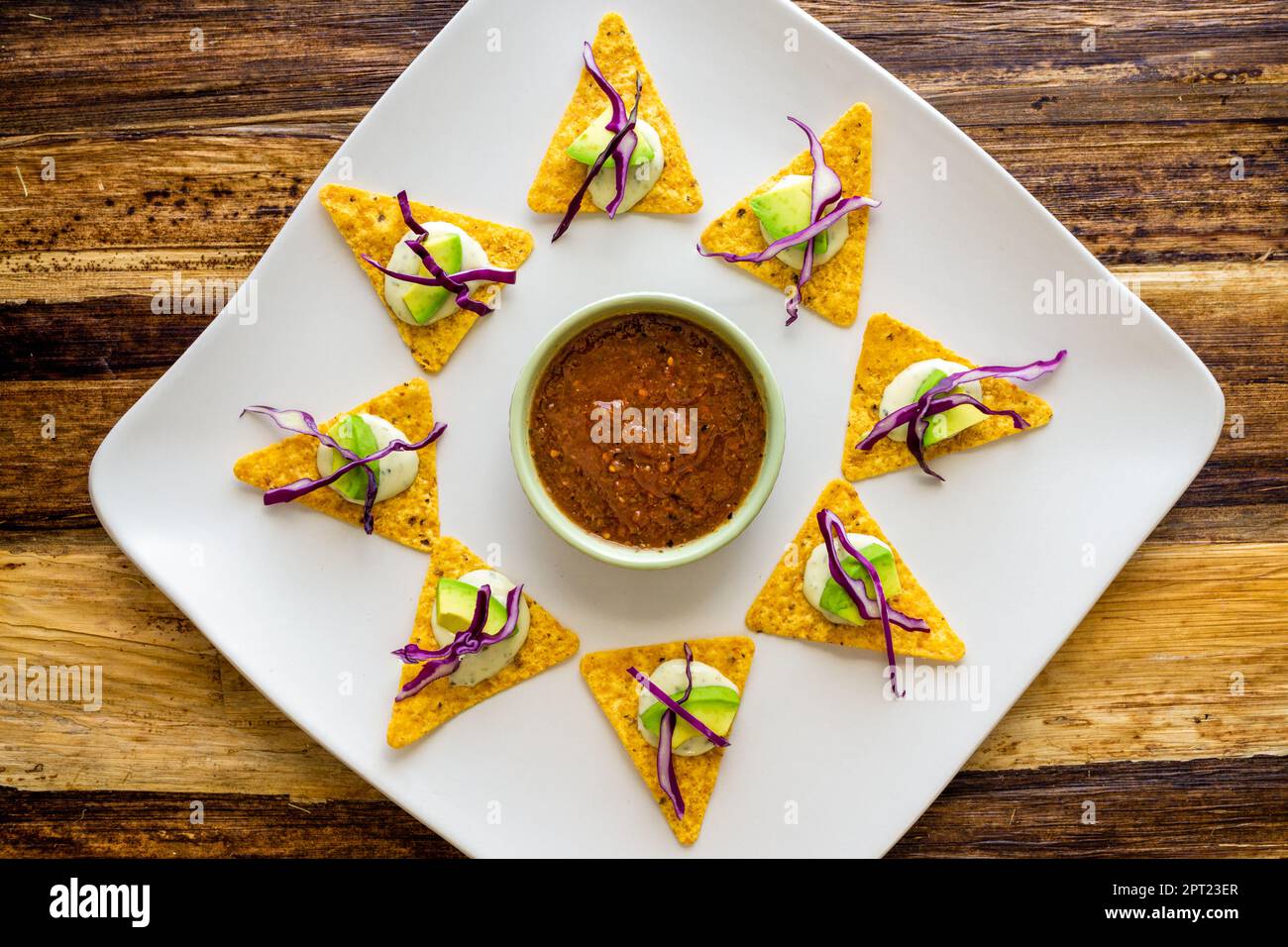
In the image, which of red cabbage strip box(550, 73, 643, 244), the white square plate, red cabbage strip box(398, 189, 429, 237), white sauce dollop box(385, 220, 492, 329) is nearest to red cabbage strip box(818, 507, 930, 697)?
the white square plate

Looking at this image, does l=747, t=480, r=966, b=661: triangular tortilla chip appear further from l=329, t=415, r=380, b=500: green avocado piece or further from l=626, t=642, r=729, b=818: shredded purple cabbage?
l=329, t=415, r=380, b=500: green avocado piece

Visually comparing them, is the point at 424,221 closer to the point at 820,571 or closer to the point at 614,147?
the point at 614,147

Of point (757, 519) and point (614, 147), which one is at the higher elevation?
point (614, 147)

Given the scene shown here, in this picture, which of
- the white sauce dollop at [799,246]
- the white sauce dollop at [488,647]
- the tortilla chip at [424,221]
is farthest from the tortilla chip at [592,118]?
the white sauce dollop at [488,647]

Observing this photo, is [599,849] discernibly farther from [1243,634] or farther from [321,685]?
[1243,634]

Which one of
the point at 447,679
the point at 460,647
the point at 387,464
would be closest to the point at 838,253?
the point at 387,464

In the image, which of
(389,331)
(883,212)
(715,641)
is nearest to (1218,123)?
(883,212)

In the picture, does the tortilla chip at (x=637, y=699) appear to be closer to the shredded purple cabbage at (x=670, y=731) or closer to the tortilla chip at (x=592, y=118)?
the shredded purple cabbage at (x=670, y=731)
